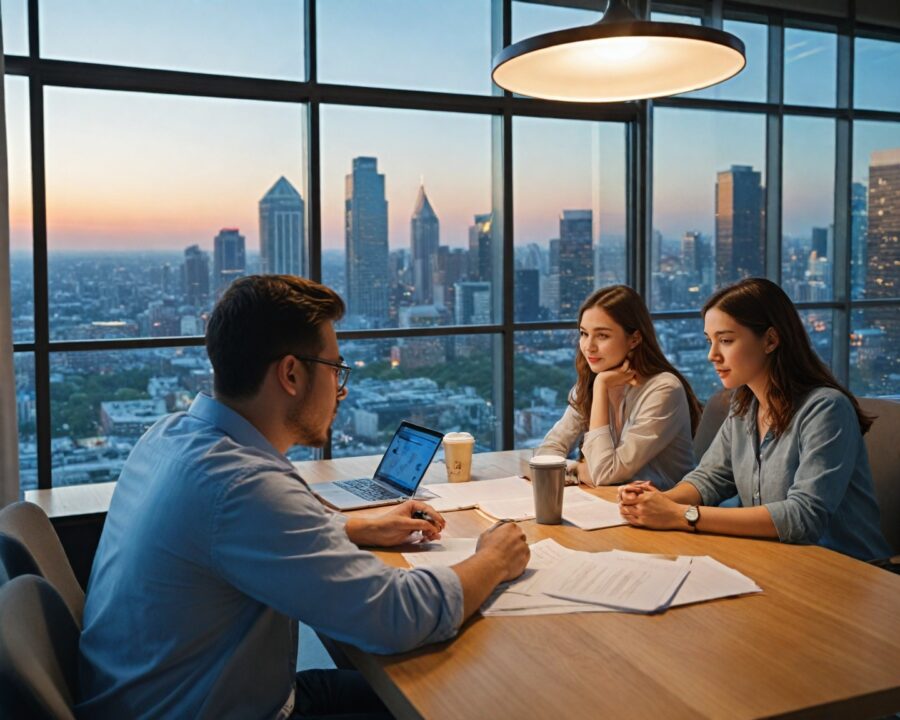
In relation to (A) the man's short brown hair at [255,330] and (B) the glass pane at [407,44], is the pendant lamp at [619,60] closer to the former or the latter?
(A) the man's short brown hair at [255,330]

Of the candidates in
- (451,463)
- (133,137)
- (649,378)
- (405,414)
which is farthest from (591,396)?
(133,137)

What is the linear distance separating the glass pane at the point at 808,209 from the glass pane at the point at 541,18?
1319 millimetres

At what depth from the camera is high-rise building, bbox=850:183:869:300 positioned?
17.0 feet

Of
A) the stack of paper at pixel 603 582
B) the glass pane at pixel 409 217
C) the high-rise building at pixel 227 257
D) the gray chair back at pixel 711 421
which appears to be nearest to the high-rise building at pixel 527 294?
the glass pane at pixel 409 217

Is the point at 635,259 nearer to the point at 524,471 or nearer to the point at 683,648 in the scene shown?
the point at 524,471

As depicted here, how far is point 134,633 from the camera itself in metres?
1.34

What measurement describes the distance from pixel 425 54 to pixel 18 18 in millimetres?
1673

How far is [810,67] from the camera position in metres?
4.95

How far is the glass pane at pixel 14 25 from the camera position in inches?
132

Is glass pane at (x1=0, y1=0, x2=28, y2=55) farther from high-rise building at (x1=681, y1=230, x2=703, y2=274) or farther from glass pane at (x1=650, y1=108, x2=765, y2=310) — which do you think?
high-rise building at (x1=681, y1=230, x2=703, y2=274)

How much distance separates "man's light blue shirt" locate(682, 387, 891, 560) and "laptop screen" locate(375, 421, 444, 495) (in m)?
0.68

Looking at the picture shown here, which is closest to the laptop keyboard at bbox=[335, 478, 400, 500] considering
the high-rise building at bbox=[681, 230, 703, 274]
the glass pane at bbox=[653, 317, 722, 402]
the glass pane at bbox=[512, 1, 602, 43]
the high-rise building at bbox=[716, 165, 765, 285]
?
the glass pane at bbox=[512, 1, 602, 43]

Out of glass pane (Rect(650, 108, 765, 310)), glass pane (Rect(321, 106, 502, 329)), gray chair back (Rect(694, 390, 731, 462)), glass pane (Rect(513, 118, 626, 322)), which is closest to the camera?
gray chair back (Rect(694, 390, 731, 462))

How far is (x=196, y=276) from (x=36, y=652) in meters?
2.71
